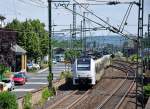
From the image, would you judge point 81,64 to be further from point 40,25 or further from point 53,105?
point 40,25

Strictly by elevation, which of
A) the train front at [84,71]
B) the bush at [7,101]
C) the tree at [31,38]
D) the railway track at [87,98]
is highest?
the tree at [31,38]

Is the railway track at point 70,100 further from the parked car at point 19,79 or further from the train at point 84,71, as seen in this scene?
the parked car at point 19,79

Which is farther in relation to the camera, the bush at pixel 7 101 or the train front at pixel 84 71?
the train front at pixel 84 71

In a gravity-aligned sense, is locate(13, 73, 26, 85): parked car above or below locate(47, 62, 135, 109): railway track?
above

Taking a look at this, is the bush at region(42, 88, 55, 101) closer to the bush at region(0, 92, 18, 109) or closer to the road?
the road

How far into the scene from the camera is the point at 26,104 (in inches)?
1342

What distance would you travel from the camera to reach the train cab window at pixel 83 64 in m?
49.2

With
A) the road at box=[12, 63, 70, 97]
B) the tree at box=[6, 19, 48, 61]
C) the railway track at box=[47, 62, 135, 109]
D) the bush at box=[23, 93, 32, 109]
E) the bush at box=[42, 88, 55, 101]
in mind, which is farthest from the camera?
the tree at box=[6, 19, 48, 61]

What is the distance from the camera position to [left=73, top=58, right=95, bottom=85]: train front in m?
49.0

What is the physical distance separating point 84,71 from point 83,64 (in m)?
0.76

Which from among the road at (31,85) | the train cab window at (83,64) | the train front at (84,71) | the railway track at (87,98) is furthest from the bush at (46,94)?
the train cab window at (83,64)

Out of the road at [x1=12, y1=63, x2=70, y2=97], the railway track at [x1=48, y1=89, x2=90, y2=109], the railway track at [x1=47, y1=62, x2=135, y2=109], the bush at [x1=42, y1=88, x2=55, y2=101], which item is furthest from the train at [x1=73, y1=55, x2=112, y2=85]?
the bush at [x1=42, y1=88, x2=55, y2=101]

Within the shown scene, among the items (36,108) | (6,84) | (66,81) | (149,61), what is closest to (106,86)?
(66,81)

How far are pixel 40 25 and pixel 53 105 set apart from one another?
185 feet
